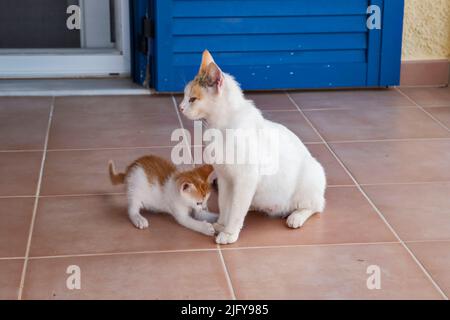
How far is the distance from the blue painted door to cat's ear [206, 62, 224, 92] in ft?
4.60

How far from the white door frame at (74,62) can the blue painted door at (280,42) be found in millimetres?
325

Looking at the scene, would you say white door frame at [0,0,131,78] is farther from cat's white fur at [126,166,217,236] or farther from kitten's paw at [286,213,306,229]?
kitten's paw at [286,213,306,229]


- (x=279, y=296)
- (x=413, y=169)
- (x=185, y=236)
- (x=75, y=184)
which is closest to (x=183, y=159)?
(x=75, y=184)

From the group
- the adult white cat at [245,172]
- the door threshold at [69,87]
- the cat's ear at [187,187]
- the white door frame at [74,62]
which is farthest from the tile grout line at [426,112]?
the cat's ear at [187,187]

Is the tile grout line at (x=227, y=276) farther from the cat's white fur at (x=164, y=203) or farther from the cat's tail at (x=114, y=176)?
the cat's tail at (x=114, y=176)

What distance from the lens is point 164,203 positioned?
7.93 feet

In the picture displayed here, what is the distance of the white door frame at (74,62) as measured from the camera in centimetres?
389

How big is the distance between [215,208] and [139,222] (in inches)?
10.8

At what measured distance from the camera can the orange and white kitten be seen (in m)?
2.34

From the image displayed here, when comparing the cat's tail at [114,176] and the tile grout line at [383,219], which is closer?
the tile grout line at [383,219]

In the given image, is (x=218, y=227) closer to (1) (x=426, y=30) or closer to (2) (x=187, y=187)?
(2) (x=187, y=187)

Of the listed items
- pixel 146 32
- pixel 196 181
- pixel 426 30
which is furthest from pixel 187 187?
pixel 426 30
